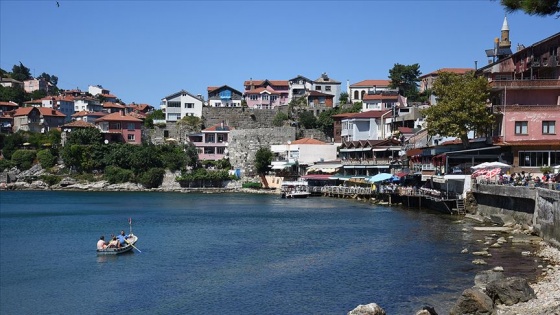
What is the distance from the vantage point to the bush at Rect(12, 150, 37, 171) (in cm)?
10194

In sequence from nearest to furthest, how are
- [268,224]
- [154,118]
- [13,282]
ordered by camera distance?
[13,282], [268,224], [154,118]

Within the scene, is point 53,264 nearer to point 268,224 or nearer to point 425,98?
point 268,224

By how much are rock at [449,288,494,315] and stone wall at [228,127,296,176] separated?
2901 inches

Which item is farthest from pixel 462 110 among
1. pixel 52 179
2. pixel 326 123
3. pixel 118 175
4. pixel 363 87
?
pixel 52 179

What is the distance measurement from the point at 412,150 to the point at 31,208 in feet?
139

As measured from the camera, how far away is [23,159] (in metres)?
102

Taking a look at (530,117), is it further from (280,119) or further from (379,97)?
(280,119)

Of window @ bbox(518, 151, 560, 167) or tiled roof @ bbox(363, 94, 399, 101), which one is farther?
tiled roof @ bbox(363, 94, 399, 101)

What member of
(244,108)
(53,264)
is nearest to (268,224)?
(53,264)

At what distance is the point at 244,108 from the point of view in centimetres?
10819

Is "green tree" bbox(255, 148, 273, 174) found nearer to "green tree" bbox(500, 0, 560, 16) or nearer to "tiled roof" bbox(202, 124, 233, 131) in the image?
Answer: "tiled roof" bbox(202, 124, 233, 131)

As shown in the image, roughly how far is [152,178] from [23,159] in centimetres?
2443

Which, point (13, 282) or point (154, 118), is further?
point (154, 118)

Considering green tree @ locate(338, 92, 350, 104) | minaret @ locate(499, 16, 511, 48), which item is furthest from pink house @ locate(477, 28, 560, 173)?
green tree @ locate(338, 92, 350, 104)
